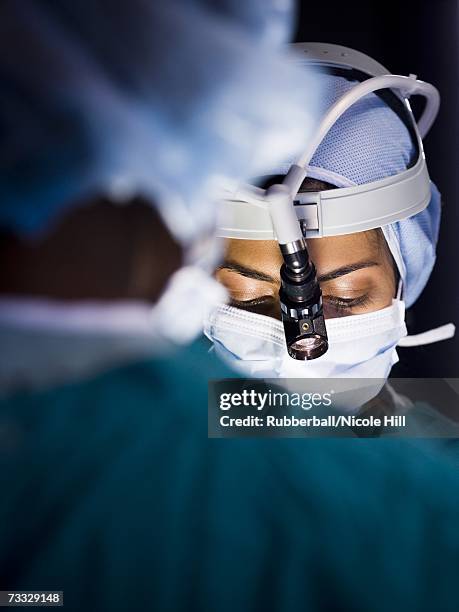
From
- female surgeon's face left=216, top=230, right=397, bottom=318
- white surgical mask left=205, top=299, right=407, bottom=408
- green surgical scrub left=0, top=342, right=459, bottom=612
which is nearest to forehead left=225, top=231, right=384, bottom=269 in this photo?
female surgeon's face left=216, top=230, right=397, bottom=318

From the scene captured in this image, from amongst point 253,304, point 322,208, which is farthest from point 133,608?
point 322,208

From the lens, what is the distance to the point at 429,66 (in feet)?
5.85

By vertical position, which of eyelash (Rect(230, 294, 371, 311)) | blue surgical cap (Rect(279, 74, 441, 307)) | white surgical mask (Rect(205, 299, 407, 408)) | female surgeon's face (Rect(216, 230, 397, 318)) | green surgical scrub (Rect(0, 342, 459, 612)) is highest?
blue surgical cap (Rect(279, 74, 441, 307))

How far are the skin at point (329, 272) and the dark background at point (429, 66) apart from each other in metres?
0.14

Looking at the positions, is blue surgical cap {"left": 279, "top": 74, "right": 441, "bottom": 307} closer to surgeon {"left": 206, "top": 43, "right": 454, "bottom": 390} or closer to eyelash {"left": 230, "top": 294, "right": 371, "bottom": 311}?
surgeon {"left": 206, "top": 43, "right": 454, "bottom": 390}

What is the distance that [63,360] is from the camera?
5.76 feet

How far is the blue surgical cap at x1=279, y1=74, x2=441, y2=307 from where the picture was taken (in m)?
1.66

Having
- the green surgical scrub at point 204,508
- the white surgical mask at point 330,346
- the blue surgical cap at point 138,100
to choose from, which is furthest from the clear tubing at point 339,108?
the green surgical scrub at point 204,508

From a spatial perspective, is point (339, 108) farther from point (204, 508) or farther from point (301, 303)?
point (204, 508)

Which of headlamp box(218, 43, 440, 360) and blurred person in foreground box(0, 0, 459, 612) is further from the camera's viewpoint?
blurred person in foreground box(0, 0, 459, 612)

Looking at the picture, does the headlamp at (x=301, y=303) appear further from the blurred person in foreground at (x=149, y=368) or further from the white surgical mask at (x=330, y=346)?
the blurred person in foreground at (x=149, y=368)

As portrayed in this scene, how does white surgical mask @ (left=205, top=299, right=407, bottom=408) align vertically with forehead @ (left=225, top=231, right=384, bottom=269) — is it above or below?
below

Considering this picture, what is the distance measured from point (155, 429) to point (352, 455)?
1.40ft

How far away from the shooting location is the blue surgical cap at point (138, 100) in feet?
5.63
